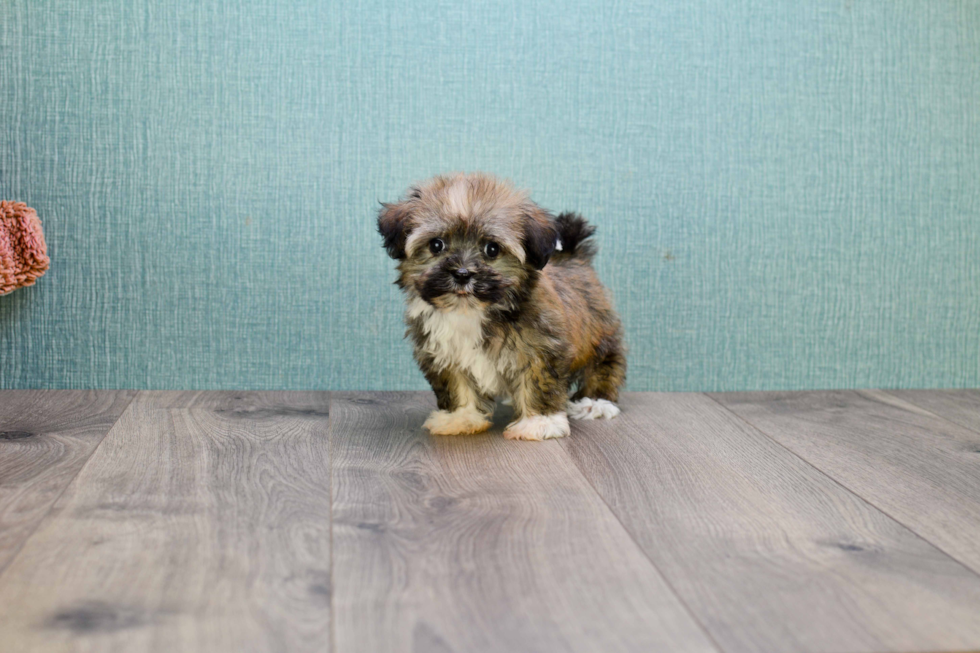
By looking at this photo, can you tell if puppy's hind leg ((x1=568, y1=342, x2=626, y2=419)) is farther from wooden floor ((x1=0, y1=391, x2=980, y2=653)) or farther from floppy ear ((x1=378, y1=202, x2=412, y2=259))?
floppy ear ((x1=378, y1=202, x2=412, y2=259))

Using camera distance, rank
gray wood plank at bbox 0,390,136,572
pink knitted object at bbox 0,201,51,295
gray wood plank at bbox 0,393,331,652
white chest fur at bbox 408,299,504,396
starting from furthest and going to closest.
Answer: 1. pink knitted object at bbox 0,201,51,295
2. white chest fur at bbox 408,299,504,396
3. gray wood plank at bbox 0,390,136,572
4. gray wood plank at bbox 0,393,331,652

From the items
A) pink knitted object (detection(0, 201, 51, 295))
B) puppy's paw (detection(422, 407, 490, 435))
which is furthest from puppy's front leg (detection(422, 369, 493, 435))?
pink knitted object (detection(0, 201, 51, 295))

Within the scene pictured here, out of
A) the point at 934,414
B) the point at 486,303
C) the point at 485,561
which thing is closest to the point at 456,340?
the point at 486,303

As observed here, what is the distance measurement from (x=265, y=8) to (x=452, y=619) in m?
1.84

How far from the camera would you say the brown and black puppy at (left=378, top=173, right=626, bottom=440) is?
1.91 m

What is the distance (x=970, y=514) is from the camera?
161 centimetres

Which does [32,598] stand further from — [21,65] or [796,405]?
[796,405]

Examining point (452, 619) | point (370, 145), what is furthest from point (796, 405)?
point (452, 619)

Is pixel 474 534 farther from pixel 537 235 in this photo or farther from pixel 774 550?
pixel 537 235

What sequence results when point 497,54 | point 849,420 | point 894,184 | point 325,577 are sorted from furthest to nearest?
point 894,184, point 497,54, point 849,420, point 325,577

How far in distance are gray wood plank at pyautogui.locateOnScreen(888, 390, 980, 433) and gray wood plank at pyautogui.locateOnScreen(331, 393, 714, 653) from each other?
→ 117 cm

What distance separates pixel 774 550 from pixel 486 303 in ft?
2.59

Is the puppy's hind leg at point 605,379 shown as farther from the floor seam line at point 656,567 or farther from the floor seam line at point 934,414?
the floor seam line at point 934,414

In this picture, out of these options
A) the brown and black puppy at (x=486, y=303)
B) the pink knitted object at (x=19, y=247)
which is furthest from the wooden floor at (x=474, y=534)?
the pink knitted object at (x=19, y=247)
